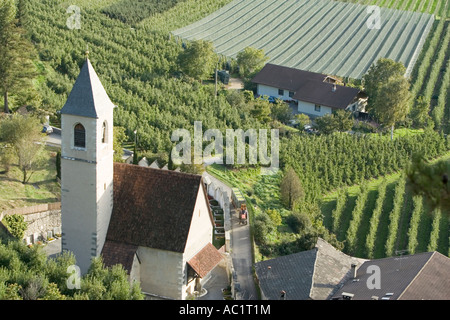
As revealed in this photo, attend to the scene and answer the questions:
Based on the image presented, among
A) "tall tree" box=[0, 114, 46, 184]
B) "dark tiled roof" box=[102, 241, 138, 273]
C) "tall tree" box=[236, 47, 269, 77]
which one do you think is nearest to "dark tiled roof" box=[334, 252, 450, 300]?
"dark tiled roof" box=[102, 241, 138, 273]

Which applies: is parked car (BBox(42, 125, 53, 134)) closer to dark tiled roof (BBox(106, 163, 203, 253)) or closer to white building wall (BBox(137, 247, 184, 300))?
dark tiled roof (BBox(106, 163, 203, 253))

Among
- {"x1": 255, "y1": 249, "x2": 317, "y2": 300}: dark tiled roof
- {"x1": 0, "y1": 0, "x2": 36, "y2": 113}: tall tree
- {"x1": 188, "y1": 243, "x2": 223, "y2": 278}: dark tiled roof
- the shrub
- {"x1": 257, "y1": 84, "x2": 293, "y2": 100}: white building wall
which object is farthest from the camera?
{"x1": 257, "y1": 84, "x2": 293, "y2": 100}: white building wall

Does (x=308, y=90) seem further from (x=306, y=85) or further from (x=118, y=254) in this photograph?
(x=118, y=254)

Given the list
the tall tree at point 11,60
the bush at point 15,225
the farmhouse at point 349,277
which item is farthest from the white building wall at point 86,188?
the tall tree at point 11,60

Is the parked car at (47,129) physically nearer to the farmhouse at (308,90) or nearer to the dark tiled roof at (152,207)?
the dark tiled roof at (152,207)
